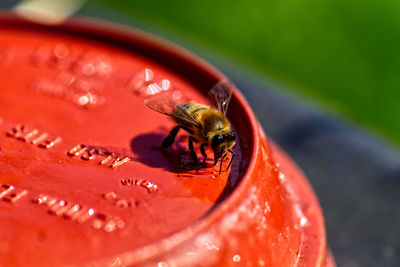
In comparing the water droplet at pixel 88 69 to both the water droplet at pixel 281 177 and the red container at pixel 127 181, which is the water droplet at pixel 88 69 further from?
the water droplet at pixel 281 177

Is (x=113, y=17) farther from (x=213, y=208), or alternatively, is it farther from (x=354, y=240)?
(x=213, y=208)

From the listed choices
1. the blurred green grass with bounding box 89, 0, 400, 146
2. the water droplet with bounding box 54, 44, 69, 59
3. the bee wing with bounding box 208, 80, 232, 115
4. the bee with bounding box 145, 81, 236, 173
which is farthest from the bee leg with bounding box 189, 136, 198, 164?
the blurred green grass with bounding box 89, 0, 400, 146

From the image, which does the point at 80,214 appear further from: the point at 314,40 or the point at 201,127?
the point at 314,40

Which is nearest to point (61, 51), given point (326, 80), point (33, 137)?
point (33, 137)

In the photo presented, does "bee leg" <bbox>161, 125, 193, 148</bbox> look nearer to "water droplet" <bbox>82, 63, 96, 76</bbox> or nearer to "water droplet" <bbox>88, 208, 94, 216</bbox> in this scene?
"water droplet" <bbox>88, 208, 94, 216</bbox>

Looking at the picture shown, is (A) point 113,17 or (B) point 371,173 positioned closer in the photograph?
(B) point 371,173

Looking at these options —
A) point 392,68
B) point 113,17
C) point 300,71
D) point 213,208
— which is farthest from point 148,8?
point 213,208

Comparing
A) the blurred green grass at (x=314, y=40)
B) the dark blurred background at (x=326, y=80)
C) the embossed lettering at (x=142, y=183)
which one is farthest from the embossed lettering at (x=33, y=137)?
the blurred green grass at (x=314, y=40)
